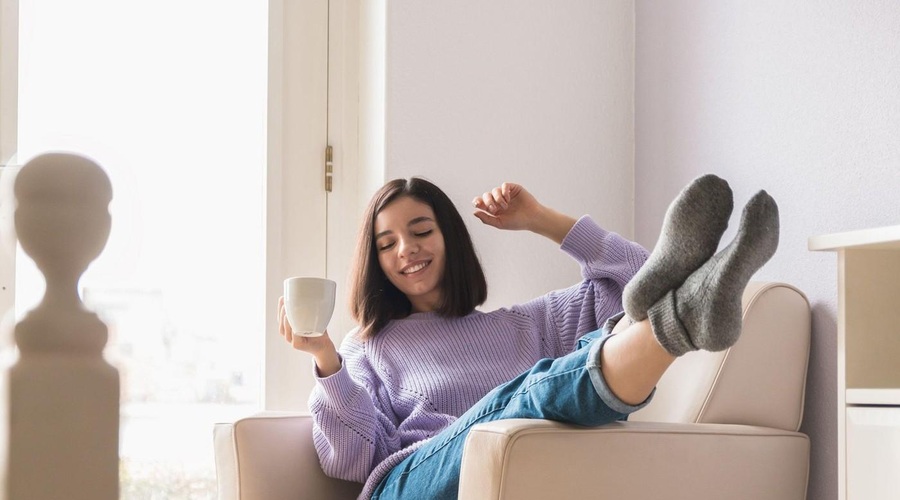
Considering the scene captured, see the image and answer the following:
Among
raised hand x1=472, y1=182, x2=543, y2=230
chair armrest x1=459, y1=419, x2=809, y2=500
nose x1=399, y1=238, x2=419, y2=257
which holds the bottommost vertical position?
chair armrest x1=459, y1=419, x2=809, y2=500

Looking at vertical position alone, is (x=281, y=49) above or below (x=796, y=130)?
above

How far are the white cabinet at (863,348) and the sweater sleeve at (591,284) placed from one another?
53 centimetres

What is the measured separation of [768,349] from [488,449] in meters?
0.64

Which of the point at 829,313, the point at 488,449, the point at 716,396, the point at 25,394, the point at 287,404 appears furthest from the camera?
the point at 287,404

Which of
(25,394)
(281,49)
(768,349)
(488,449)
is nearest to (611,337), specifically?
(488,449)

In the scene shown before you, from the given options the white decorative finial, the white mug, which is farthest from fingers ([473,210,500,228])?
the white decorative finial

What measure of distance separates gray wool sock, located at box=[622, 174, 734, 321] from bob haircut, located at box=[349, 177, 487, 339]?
0.82 metres

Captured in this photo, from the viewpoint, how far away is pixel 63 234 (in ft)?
0.68

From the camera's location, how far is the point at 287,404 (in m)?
2.33

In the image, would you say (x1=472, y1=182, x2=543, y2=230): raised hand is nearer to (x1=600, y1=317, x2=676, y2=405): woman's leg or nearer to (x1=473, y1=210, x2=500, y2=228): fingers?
(x1=473, y1=210, x2=500, y2=228): fingers

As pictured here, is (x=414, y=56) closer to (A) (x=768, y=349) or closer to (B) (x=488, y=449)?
(A) (x=768, y=349)

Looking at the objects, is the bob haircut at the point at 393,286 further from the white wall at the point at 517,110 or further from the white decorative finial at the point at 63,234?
the white decorative finial at the point at 63,234

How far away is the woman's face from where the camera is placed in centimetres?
192

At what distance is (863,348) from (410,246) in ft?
2.92
